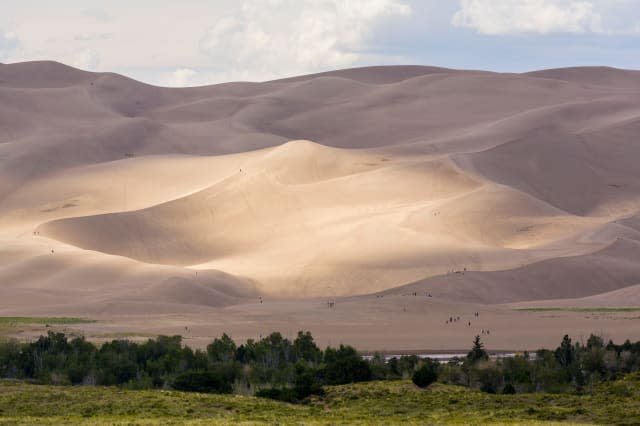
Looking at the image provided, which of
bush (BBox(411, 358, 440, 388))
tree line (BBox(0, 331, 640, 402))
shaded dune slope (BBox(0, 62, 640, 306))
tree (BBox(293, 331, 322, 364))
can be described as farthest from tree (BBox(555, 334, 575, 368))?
shaded dune slope (BBox(0, 62, 640, 306))

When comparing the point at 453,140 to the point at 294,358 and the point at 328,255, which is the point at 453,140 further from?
the point at 294,358

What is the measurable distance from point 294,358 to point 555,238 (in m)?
50.0

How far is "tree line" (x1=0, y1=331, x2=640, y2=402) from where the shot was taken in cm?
3588

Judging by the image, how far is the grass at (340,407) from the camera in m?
28.4

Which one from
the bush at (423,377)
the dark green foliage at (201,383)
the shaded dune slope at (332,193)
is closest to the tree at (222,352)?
the dark green foliage at (201,383)

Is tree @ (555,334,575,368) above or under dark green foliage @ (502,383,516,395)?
above

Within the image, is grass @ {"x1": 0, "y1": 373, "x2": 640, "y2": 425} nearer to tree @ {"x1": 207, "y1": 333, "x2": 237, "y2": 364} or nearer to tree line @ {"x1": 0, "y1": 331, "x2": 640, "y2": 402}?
tree line @ {"x1": 0, "y1": 331, "x2": 640, "y2": 402}

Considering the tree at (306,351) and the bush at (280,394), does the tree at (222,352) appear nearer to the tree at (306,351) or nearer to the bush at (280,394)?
the tree at (306,351)

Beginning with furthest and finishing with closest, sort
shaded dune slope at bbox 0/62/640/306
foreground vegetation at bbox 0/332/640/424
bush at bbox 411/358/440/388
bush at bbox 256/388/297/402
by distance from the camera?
shaded dune slope at bbox 0/62/640/306, bush at bbox 411/358/440/388, bush at bbox 256/388/297/402, foreground vegetation at bbox 0/332/640/424

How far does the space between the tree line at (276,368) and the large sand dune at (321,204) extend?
14.4 metres

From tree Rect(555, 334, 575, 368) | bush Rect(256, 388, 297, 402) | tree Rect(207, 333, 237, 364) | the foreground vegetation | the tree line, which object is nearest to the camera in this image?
the foreground vegetation

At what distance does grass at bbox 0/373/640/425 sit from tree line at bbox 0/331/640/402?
1431mm

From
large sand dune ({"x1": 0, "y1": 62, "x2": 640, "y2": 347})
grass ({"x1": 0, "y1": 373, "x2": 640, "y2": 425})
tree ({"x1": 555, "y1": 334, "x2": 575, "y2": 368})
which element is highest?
large sand dune ({"x1": 0, "y1": 62, "x2": 640, "y2": 347})

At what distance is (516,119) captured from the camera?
13350 cm
